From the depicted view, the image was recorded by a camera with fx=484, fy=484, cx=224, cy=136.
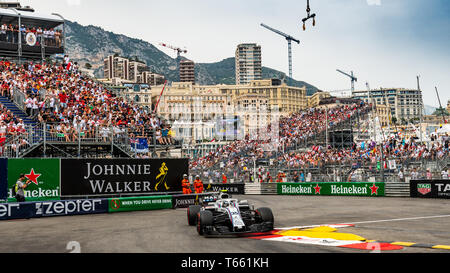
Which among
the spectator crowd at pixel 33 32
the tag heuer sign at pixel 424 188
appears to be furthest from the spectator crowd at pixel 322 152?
the spectator crowd at pixel 33 32

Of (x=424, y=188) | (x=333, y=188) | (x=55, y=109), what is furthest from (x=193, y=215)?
(x=55, y=109)

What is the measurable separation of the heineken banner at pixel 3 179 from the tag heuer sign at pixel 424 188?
75.9 ft

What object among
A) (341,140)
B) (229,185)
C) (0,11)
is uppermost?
(0,11)

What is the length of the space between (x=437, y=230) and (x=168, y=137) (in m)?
24.4

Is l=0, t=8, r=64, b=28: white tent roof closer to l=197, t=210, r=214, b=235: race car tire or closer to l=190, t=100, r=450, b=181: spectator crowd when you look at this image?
l=190, t=100, r=450, b=181: spectator crowd

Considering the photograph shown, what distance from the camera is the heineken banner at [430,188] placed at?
91.7ft

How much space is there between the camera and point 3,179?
2138 cm

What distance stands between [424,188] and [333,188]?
6778 millimetres

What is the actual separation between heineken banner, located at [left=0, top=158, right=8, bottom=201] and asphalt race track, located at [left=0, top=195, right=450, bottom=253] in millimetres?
2263

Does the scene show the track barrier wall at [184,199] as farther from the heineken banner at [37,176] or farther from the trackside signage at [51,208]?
the heineken banner at [37,176]

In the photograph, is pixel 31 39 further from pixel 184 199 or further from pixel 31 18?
pixel 184 199
